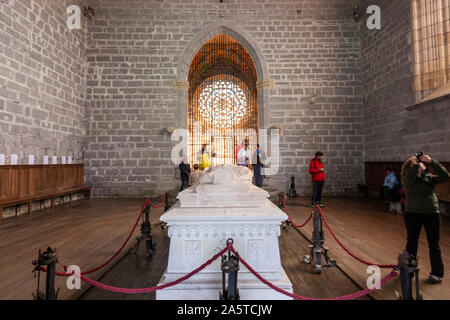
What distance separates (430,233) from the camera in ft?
7.52

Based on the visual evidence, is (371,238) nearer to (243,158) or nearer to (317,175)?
(317,175)

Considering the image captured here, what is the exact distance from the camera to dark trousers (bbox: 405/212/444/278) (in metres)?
2.27

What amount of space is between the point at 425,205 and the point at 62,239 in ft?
15.8

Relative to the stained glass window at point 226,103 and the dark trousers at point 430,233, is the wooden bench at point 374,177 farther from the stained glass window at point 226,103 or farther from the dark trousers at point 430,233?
the stained glass window at point 226,103

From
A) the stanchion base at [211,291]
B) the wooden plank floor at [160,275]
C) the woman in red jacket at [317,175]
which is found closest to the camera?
the stanchion base at [211,291]

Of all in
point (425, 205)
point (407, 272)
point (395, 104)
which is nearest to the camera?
point (407, 272)

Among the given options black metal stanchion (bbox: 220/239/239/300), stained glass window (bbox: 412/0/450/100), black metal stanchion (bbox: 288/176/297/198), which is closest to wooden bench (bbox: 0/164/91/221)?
black metal stanchion (bbox: 220/239/239/300)

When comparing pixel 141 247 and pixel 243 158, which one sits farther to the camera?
pixel 243 158

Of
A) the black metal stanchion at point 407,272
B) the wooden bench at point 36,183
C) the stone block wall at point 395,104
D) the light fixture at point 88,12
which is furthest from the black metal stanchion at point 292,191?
the light fixture at point 88,12

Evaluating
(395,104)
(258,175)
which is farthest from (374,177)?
(258,175)

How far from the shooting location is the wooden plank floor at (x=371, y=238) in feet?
7.55

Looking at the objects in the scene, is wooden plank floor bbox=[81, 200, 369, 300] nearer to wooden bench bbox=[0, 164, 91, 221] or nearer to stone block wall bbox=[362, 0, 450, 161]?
wooden bench bbox=[0, 164, 91, 221]

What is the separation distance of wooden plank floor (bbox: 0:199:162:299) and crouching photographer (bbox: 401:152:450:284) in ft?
10.9

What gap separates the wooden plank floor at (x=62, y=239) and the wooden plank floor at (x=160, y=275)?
25 centimetres
